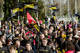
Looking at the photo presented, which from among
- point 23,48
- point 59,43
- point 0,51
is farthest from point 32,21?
point 0,51

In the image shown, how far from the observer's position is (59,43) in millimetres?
8594

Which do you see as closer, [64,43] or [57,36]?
[64,43]

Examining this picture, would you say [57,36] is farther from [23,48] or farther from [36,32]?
[23,48]

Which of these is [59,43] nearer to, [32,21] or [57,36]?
[57,36]

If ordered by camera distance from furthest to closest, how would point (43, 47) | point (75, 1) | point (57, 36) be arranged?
point (75, 1), point (57, 36), point (43, 47)

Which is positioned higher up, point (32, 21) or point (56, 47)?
point (32, 21)

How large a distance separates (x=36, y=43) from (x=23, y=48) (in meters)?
1.19

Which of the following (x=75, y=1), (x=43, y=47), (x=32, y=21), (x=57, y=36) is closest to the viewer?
(x=43, y=47)

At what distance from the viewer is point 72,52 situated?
260 inches

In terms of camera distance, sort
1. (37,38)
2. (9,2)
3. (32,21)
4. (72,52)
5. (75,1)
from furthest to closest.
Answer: (75,1)
(9,2)
(32,21)
(37,38)
(72,52)

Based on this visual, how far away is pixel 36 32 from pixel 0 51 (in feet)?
10.6

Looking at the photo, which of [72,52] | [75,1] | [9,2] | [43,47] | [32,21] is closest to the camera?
[72,52]

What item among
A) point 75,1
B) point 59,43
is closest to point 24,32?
point 59,43

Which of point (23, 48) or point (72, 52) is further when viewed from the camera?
point (23, 48)
